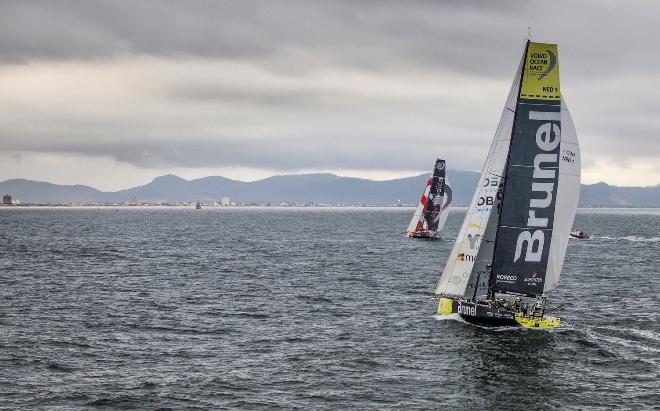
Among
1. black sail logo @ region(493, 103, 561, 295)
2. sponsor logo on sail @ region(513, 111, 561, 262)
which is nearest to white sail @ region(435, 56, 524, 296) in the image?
black sail logo @ region(493, 103, 561, 295)

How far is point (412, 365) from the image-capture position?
131ft

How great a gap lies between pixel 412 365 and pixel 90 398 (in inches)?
660

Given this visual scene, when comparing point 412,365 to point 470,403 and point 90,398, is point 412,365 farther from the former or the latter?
point 90,398

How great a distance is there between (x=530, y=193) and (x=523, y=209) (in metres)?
1.12

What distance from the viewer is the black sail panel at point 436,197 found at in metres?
125

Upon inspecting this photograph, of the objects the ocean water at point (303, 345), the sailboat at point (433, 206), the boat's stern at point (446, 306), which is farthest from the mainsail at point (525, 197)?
the sailboat at point (433, 206)

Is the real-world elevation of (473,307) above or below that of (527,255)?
below

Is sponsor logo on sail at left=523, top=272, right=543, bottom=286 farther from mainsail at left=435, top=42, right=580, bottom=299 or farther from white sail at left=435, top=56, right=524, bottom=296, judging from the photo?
white sail at left=435, top=56, right=524, bottom=296

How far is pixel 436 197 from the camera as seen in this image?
128000 mm

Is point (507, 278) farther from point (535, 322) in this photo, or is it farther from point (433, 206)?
point (433, 206)

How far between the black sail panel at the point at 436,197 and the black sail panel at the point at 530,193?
251 feet

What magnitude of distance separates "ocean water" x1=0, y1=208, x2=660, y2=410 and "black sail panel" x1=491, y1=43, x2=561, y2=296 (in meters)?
3.92

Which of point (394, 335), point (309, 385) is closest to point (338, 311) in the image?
point (394, 335)

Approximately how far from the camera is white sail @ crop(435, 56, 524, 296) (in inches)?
1839
